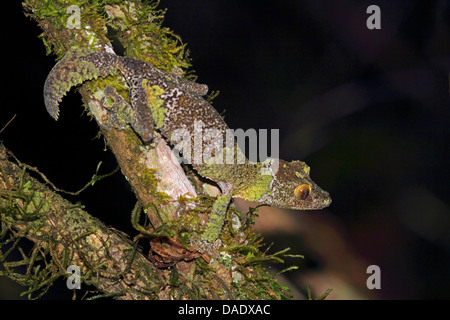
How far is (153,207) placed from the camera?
3008mm

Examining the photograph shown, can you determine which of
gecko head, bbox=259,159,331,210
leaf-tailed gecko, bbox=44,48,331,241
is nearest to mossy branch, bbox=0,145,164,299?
leaf-tailed gecko, bbox=44,48,331,241

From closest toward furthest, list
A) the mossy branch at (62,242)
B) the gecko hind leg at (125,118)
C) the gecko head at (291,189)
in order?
the mossy branch at (62,242) → the gecko hind leg at (125,118) → the gecko head at (291,189)

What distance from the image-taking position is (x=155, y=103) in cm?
326

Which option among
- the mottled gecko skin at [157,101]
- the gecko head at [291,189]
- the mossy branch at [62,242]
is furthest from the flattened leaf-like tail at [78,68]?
the gecko head at [291,189]

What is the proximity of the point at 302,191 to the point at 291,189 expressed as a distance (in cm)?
12

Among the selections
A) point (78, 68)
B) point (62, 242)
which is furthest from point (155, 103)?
point (62, 242)

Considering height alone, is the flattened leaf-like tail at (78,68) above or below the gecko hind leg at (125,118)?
above

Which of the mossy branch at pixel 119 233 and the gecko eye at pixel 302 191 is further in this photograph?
the gecko eye at pixel 302 191

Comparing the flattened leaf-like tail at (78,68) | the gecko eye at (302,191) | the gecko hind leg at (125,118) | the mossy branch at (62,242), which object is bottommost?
the mossy branch at (62,242)

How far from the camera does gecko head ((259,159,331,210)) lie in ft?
12.5

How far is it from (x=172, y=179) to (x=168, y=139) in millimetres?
380

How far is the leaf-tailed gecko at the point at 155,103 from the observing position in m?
3.06

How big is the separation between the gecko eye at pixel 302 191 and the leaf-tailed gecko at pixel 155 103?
0.43 meters

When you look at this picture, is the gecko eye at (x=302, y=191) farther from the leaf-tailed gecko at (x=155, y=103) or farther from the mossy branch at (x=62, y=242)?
the mossy branch at (x=62, y=242)
